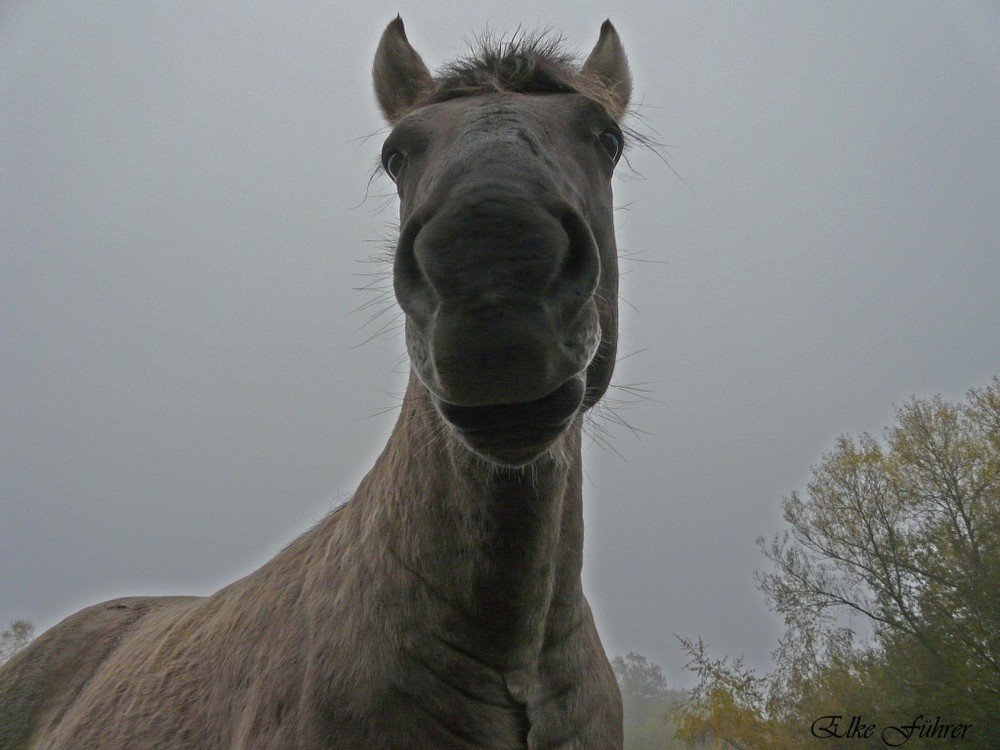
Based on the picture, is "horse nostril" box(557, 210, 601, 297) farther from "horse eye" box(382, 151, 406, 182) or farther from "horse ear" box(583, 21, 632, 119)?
"horse ear" box(583, 21, 632, 119)

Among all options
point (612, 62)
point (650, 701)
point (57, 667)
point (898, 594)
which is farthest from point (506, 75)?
point (650, 701)

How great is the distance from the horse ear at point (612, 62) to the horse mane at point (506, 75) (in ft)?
3.10

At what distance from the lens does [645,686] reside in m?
23.3

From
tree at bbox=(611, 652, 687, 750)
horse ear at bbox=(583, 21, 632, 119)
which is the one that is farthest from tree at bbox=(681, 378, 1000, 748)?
horse ear at bbox=(583, 21, 632, 119)

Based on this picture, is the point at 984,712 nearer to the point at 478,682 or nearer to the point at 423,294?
the point at 478,682

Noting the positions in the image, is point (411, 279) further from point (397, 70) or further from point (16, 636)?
point (16, 636)

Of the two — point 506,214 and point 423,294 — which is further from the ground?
point 506,214

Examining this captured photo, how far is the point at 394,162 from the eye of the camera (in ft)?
8.50

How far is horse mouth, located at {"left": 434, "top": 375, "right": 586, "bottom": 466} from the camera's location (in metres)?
1.54

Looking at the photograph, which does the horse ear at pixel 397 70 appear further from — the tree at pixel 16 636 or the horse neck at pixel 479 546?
the tree at pixel 16 636

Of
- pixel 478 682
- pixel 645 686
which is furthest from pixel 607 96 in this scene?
pixel 645 686

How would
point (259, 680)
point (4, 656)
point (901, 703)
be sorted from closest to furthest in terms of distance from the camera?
point (259, 680) < point (901, 703) < point (4, 656)

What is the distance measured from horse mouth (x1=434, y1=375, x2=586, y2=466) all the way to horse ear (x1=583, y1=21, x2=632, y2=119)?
2663mm

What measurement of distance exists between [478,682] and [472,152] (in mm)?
1710
